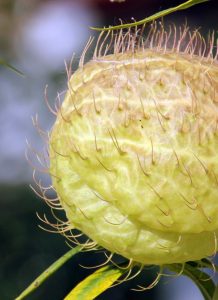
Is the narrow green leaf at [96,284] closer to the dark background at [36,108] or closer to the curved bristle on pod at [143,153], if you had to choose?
the curved bristle on pod at [143,153]

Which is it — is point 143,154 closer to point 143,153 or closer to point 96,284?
point 143,153

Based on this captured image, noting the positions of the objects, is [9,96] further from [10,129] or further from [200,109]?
[200,109]

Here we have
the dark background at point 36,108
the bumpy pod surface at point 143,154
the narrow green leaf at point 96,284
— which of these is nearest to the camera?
the bumpy pod surface at point 143,154

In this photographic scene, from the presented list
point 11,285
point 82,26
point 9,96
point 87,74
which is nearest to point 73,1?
point 82,26

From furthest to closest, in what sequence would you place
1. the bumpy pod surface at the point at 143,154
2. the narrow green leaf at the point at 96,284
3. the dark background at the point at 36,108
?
the dark background at the point at 36,108
the narrow green leaf at the point at 96,284
the bumpy pod surface at the point at 143,154

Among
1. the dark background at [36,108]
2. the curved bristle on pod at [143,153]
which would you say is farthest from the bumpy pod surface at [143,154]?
the dark background at [36,108]

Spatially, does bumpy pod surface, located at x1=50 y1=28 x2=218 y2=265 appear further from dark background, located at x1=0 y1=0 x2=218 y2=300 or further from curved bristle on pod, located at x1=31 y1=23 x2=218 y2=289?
dark background, located at x1=0 y1=0 x2=218 y2=300

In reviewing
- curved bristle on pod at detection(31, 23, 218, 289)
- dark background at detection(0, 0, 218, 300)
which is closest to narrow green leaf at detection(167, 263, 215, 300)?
curved bristle on pod at detection(31, 23, 218, 289)
